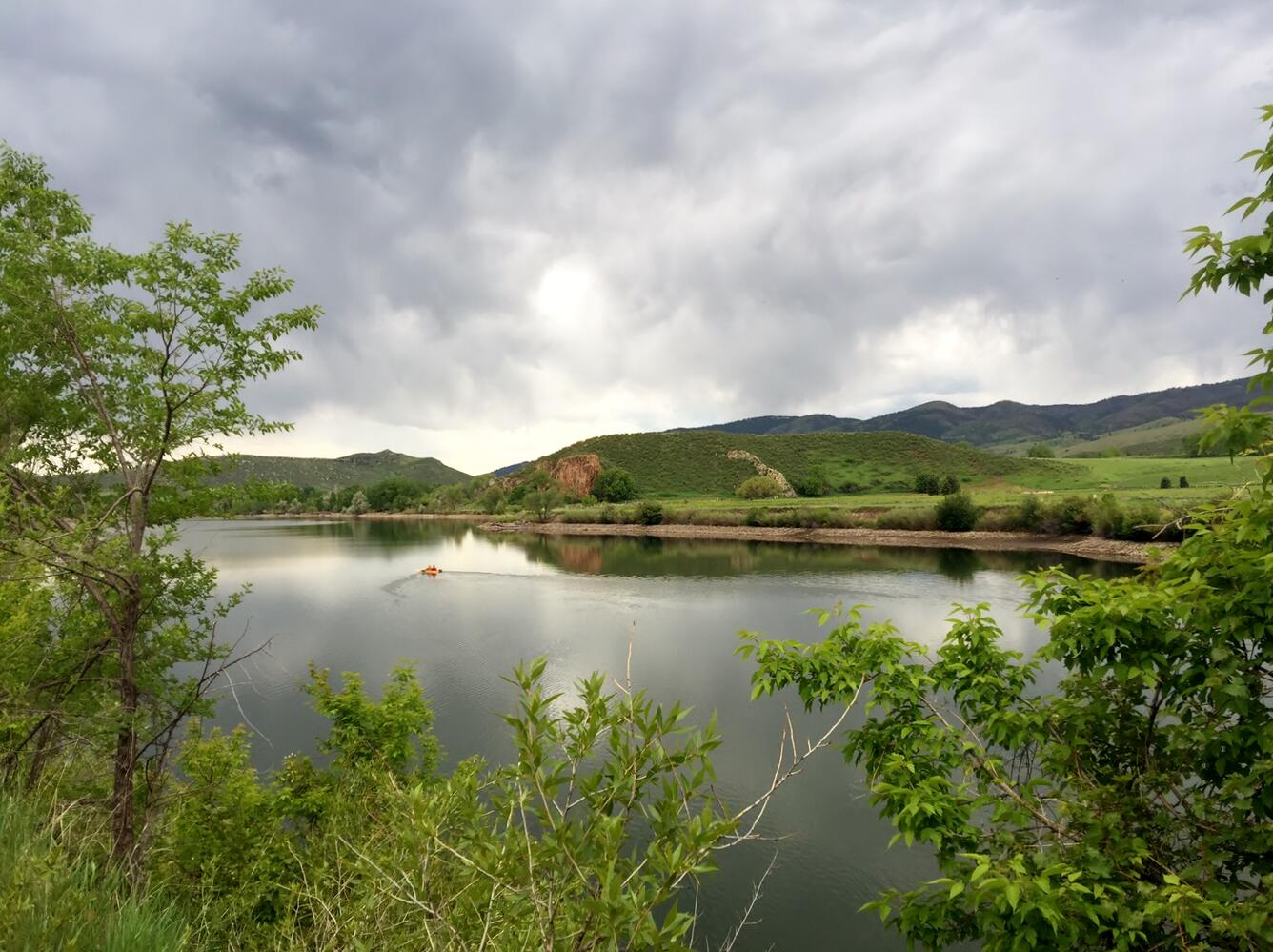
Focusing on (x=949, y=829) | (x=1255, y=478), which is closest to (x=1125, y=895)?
(x=949, y=829)

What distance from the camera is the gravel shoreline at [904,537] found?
4712 centimetres

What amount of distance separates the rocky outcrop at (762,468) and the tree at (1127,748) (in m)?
114

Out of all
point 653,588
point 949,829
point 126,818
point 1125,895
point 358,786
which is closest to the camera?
point 1125,895

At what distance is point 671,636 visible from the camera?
27.6 meters

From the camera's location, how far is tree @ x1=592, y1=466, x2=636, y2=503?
4776 inches

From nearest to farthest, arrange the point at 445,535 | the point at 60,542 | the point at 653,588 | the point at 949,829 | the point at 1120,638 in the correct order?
the point at 1120,638 < the point at 949,829 < the point at 60,542 < the point at 653,588 < the point at 445,535

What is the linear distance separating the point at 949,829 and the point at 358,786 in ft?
30.2

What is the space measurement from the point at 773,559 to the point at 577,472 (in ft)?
292

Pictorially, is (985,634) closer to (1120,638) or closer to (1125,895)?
(1120,638)

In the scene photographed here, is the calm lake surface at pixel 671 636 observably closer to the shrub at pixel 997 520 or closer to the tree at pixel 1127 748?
the tree at pixel 1127 748

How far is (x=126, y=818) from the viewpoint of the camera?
5.97 m

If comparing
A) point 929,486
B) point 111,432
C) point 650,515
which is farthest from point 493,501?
point 111,432

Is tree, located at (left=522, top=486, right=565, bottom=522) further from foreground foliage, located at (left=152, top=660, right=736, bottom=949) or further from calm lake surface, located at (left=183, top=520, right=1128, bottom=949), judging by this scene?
foreground foliage, located at (left=152, top=660, right=736, bottom=949)

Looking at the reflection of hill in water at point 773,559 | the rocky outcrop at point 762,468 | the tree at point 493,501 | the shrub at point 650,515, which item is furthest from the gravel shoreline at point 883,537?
the rocky outcrop at point 762,468
